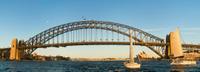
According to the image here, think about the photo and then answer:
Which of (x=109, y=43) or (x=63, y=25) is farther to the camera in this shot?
(x=63, y=25)

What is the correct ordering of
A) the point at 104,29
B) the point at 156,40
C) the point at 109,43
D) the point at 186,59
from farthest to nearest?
the point at 156,40 → the point at 104,29 → the point at 109,43 → the point at 186,59

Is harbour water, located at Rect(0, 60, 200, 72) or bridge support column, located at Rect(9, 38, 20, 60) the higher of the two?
bridge support column, located at Rect(9, 38, 20, 60)

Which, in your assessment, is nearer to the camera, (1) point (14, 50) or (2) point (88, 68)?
(2) point (88, 68)

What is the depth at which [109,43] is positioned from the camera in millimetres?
141000

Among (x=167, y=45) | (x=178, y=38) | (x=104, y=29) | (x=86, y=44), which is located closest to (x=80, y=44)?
(x=86, y=44)

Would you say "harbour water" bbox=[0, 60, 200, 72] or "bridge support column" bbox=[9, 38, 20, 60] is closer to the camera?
"harbour water" bbox=[0, 60, 200, 72]

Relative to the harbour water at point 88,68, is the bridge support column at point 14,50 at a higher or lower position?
higher

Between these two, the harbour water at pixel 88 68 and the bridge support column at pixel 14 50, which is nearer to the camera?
the harbour water at pixel 88 68

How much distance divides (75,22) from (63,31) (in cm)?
700

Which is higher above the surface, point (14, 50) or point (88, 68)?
point (14, 50)

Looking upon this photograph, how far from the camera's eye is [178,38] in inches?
3922

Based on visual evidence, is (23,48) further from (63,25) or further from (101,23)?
(101,23)

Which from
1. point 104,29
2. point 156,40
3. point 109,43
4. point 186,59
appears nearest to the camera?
point 186,59

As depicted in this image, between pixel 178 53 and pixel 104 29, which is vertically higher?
pixel 104 29
